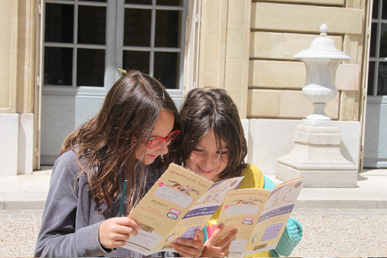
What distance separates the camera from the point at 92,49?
7.69m

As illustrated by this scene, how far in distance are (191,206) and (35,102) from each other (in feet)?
19.3

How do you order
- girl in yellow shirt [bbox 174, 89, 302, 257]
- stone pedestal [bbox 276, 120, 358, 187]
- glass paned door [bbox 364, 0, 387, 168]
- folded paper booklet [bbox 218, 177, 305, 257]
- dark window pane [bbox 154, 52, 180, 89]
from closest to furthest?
folded paper booklet [bbox 218, 177, 305, 257], girl in yellow shirt [bbox 174, 89, 302, 257], stone pedestal [bbox 276, 120, 358, 187], dark window pane [bbox 154, 52, 180, 89], glass paned door [bbox 364, 0, 387, 168]

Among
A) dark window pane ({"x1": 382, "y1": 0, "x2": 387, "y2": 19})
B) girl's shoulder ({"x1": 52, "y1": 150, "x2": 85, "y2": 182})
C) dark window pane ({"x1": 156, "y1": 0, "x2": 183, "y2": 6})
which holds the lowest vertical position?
girl's shoulder ({"x1": 52, "y1": 150, "x2": 85, "y2": 182})

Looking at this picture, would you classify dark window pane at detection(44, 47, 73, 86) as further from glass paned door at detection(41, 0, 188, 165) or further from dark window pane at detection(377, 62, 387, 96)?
dark window pane at detection(377, 62, 387, 96)

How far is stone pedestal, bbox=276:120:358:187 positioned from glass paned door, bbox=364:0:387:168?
1954mm

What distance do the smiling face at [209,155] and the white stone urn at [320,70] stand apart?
485 centimetres

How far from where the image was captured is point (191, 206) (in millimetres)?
1613

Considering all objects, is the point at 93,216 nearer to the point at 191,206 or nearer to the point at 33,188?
the point at 191,206

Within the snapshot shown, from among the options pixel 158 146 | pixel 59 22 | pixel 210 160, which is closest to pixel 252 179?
pixel 210 160

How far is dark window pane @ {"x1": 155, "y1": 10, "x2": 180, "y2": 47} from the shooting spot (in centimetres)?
783

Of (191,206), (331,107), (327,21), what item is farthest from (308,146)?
(191,206)

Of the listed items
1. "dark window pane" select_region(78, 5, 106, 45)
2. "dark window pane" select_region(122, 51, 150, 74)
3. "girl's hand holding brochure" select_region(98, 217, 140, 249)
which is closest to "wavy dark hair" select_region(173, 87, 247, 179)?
"girl's hand holding brochure" select_region(98, 217, 140, 249)

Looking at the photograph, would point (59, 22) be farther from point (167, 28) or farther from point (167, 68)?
point (167, 68)

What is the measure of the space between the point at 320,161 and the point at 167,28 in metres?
3.30
